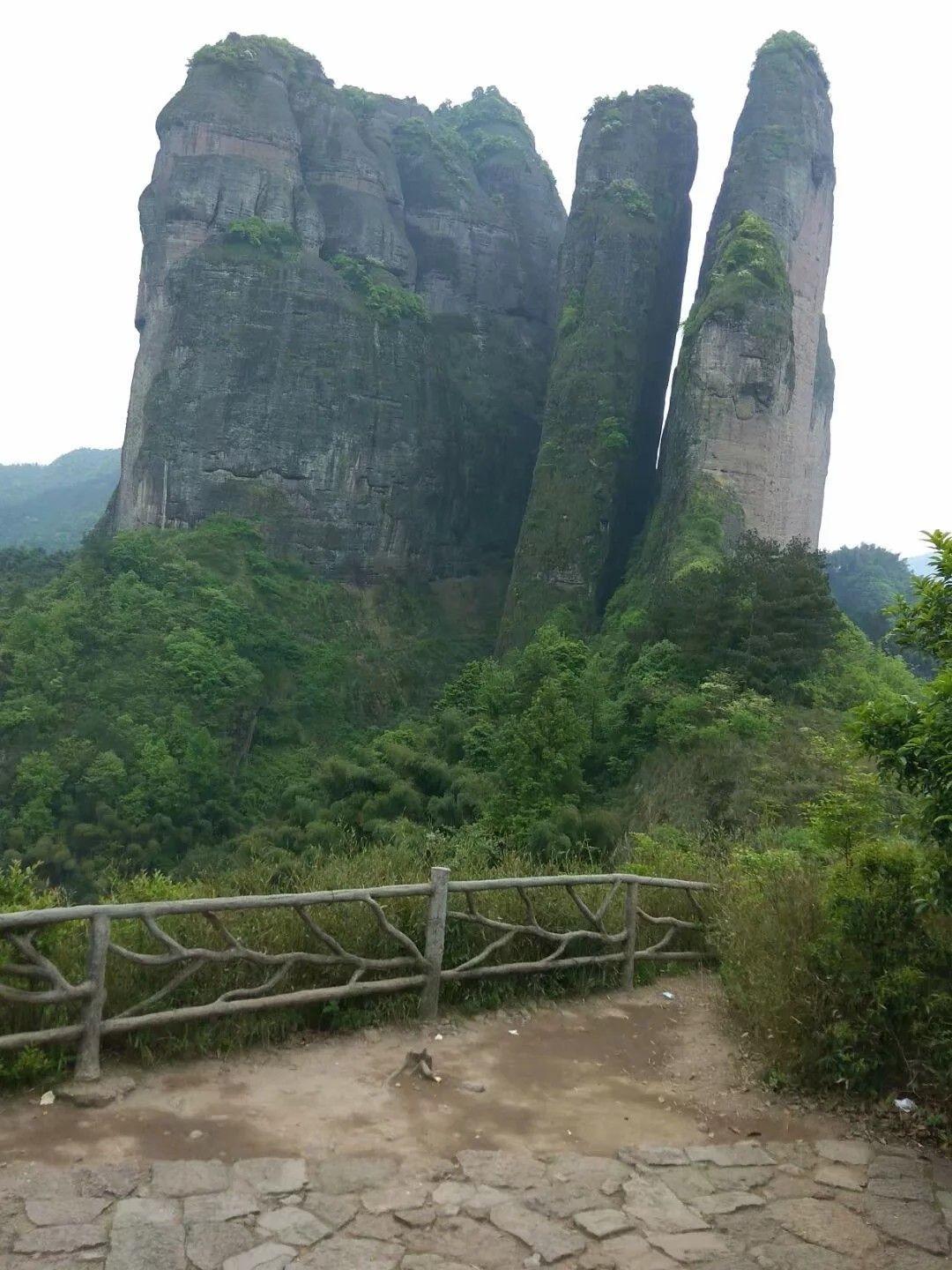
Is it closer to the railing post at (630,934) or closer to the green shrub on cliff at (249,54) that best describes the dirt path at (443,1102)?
the railing post at (630,934)

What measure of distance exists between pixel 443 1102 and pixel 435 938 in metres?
A: 1.03

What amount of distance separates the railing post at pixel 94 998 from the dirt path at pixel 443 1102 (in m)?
0.24

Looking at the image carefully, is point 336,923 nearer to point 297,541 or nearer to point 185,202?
point 297,541

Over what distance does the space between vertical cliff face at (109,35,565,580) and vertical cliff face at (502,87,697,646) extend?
19.0 ft

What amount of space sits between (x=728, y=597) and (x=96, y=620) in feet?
63.4

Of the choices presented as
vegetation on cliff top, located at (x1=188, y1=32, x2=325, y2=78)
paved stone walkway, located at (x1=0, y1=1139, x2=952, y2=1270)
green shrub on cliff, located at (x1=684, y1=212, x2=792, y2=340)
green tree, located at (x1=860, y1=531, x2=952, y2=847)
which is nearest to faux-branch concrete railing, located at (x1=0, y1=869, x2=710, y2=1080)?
paved stone walkway, located at (x1=0, y1=1139, x2=952, y2=1270)

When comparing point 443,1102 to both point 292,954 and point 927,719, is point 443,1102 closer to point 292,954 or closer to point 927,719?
point 292,954

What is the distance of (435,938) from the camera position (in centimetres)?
551

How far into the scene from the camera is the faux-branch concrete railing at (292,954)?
14.2ft

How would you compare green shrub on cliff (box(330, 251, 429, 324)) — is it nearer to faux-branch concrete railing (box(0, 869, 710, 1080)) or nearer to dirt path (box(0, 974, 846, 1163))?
faux-branch concrete railing (box(0, 869, 710, 1080))

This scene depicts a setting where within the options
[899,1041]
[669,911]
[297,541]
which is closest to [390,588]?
[297,541]

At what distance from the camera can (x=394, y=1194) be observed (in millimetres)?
3729

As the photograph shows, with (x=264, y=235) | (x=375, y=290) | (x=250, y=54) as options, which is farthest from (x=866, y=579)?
(x=250, y=54)

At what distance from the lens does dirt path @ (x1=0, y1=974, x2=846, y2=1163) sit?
13.2 feet
